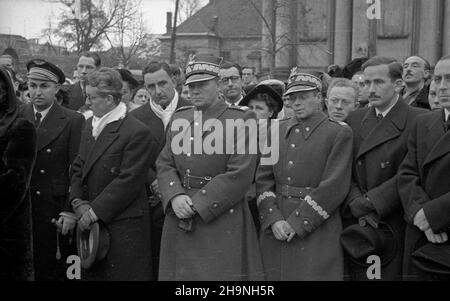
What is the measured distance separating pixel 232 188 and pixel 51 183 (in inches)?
70.8

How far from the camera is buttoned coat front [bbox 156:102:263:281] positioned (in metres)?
4.87

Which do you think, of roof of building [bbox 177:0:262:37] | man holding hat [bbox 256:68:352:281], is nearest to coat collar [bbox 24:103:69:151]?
man holding hat [bbox 256:68:352:281]

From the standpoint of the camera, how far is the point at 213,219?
492 centimetres

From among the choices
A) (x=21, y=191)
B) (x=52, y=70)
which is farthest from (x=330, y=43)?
(x=21, y=191)

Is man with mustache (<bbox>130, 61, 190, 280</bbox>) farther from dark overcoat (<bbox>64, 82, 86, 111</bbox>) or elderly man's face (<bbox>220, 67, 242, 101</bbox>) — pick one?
dark overcoat (<bbox>64, 82, 86, 111</bbox>)

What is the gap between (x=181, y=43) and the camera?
21047mm

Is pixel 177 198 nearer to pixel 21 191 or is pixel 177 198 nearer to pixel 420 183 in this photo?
pixel 21 191

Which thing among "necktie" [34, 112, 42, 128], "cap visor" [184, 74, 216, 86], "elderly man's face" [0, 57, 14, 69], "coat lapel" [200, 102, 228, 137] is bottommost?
"necktie" [34, 112, 42, 128]

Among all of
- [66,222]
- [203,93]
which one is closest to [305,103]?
[203,93]

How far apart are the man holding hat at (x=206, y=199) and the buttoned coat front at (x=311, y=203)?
19 cm

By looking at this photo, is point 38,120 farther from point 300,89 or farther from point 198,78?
point 300,89

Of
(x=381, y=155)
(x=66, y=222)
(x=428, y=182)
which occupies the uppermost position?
(x=381, y=155)

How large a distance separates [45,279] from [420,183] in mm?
3405

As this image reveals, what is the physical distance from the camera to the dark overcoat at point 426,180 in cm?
438
